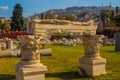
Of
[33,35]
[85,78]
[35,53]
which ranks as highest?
[33,35]

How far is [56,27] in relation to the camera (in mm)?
11977

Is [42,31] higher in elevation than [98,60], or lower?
higher

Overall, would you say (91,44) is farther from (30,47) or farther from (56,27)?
(30,47)

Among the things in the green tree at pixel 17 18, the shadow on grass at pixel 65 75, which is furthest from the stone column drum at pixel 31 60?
the green tree at pixel 17 18

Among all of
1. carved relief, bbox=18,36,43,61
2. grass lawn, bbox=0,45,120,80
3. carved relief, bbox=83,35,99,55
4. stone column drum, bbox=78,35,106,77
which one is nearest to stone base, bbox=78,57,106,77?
stone column drum, bbox=78,35,106,77

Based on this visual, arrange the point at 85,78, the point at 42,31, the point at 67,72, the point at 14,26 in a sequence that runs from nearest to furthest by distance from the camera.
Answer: the point at 42,31 → the point at 85,78 → the point at 67,72 → the point at 14,26

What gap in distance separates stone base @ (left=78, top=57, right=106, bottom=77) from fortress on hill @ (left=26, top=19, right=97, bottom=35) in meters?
1.22

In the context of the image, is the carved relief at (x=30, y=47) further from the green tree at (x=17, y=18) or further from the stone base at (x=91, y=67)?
the green tree at (x=17, y=18)

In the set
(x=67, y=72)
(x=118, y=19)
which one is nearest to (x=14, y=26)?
(x=118, y=19)

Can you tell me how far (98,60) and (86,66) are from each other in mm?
576

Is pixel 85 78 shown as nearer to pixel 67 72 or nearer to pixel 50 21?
pixel 67 72

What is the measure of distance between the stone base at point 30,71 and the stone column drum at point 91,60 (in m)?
2.68

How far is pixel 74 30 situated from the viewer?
12695 mm

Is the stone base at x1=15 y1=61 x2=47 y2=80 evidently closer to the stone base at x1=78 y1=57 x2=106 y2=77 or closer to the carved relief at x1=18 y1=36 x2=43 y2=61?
the carved relief at x1=18 y1=36 x2=43 y2=61
